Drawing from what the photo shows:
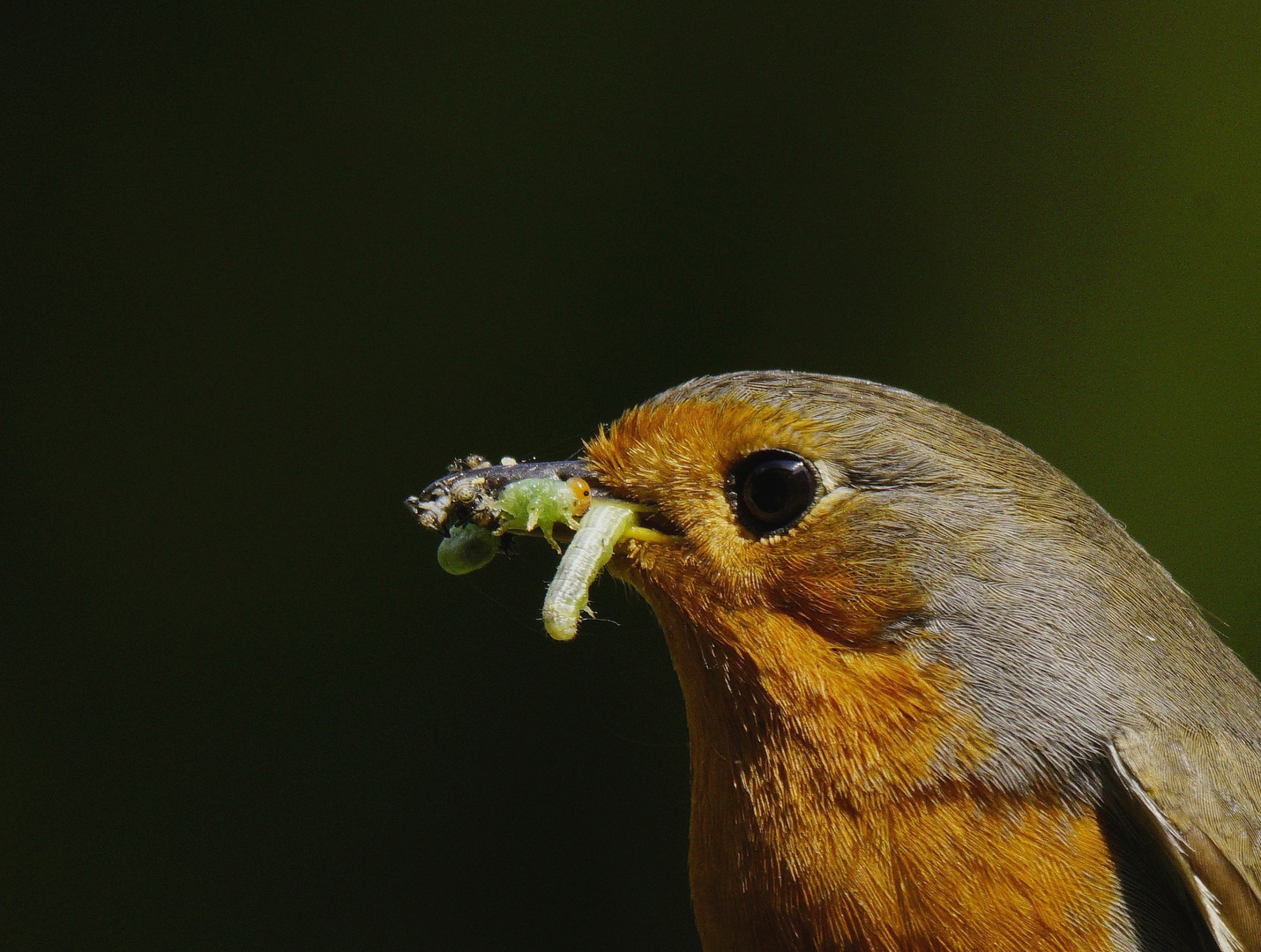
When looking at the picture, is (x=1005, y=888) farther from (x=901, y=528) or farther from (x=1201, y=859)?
(x=901, y=528)

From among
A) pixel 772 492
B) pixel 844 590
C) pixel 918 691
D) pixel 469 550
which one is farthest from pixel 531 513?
pixel 918 691

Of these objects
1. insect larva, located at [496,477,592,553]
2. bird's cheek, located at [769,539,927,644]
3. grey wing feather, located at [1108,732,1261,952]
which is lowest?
grey wing feather, located at [1108,732,1261,952]

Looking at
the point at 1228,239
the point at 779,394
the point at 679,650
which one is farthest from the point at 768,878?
the point at 1228,239

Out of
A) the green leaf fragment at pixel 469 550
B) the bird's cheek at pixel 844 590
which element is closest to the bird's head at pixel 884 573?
the bird's cheek at pixel 844 590

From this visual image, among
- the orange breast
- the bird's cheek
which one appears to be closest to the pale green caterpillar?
the orange breast

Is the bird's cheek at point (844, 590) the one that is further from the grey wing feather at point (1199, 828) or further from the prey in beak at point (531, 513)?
the grey wing feather at point (1199, 828)

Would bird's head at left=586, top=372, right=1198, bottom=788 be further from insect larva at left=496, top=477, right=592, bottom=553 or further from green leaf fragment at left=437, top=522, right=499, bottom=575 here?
green leaf fragment at left=437, top=522, right=499, bottom=575
